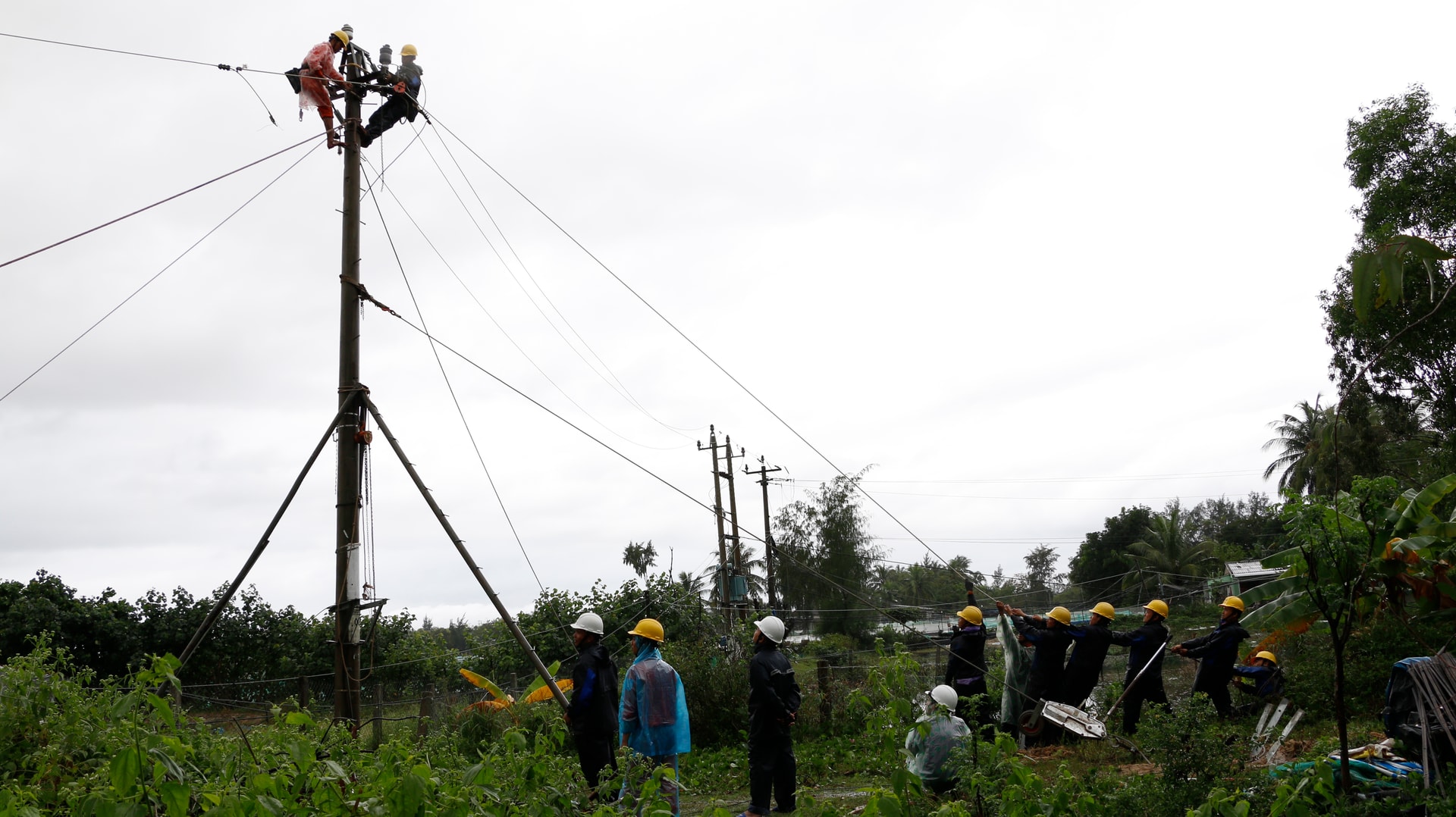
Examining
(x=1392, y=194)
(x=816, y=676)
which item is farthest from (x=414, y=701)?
(x=1392, y=194)

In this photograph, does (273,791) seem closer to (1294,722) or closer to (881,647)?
(881,647)

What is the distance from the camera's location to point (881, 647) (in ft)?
17.2

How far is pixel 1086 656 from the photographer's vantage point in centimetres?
1077

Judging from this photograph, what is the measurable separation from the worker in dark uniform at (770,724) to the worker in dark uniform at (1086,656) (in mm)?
4094

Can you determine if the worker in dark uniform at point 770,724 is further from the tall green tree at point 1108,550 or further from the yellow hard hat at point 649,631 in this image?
the tall green tree at point 1108,550

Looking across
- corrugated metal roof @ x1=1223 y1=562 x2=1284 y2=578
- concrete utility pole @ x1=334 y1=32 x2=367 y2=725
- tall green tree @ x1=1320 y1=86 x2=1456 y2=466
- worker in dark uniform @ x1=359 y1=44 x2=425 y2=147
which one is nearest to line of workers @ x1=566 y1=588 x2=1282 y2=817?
concrete utility pole @ x1=334 y1=32 x2=367 y2=725

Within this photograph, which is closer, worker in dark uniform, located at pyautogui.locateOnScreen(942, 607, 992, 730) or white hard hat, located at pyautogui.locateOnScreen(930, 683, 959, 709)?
white hard hat, located at pyautogui.locateOnScreen(930, 683, 959, 709)

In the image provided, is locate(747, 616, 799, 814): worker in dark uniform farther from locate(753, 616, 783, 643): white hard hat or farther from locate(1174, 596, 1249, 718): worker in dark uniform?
locate(1174, 596, 1249, 718): worker in dark uniform

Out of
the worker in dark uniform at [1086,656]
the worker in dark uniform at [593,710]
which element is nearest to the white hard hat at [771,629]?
the worker in dark uniform at [593,710]

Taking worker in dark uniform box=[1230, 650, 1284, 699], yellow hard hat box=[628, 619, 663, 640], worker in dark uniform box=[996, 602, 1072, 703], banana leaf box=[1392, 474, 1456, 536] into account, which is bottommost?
worker in dark uniform box=[1230, 650, 1284, 699]

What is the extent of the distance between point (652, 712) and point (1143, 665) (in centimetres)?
577

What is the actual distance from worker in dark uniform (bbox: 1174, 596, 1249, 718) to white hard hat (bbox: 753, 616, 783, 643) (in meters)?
4.36

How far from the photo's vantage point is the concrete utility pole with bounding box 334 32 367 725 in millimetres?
9164

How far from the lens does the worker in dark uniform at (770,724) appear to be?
26.2 ft
